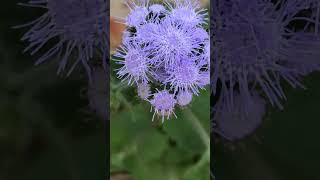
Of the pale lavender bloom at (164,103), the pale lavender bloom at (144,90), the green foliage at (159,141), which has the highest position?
the pale lavender bloom at (144,90)

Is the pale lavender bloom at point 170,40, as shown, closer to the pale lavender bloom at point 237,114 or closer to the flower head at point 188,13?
the flower head at point 188,13

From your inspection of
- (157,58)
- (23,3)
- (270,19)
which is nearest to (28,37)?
(23,3)

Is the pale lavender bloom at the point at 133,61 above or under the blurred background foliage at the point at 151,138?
above

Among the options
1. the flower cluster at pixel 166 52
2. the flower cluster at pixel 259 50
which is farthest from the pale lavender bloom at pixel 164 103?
the flower cluster at pixel 259 50

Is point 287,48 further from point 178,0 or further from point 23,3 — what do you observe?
point 23,3

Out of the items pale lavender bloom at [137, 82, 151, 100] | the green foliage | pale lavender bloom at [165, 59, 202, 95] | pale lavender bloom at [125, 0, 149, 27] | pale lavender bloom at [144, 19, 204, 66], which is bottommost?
the green foliage

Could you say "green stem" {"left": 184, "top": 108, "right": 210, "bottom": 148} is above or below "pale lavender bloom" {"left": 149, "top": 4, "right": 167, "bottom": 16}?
below

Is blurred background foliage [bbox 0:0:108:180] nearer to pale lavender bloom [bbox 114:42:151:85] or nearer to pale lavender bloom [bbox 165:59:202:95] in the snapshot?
pale lavender bloom [bbox 114:42:151:85]

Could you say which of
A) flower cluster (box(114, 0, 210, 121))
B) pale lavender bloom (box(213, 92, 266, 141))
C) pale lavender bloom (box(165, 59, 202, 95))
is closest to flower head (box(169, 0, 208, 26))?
flower cluster (box(114, 0, 210, 121))
